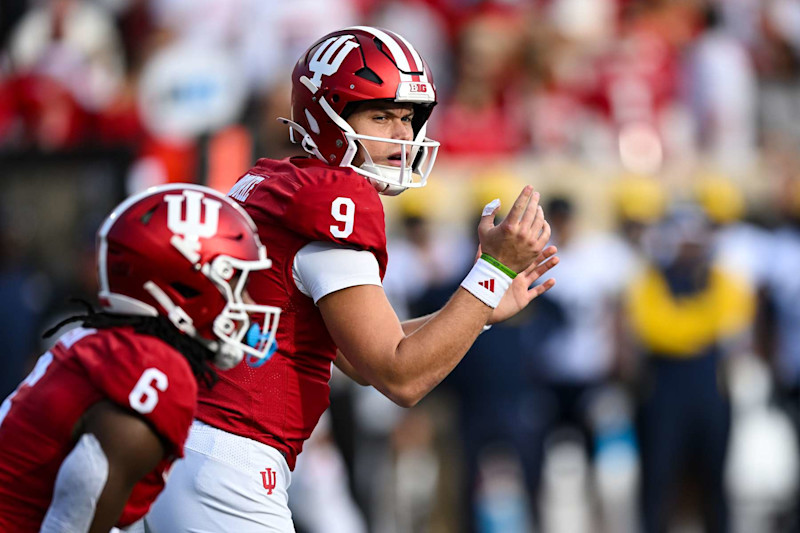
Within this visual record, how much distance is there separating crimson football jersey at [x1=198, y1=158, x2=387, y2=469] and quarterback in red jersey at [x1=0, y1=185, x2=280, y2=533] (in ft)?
0.80

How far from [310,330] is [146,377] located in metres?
0.75

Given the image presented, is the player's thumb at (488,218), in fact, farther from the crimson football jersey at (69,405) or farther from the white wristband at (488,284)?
the crimson football jersey at (69,405)

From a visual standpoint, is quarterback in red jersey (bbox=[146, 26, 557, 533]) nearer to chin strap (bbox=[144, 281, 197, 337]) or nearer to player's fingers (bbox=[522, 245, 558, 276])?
player's fingers (bbox=[522, 245, 558, 276])

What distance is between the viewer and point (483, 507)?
24.8 ft

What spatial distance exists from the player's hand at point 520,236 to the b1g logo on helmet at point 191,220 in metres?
0.79

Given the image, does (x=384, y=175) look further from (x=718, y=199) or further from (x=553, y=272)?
(x=718, y=199)

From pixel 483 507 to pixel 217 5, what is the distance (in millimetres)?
4506

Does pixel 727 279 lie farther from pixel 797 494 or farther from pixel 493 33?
pixel 493 33

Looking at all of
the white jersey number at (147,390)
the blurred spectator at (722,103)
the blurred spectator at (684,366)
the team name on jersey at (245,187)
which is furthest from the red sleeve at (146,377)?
the blurred spectator at (722,103)

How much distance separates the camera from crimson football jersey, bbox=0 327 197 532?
2.64 metres

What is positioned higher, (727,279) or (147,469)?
(147,469)

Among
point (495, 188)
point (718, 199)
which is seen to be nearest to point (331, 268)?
point (495, 188)

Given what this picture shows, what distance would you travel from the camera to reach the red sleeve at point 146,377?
8.68 feet

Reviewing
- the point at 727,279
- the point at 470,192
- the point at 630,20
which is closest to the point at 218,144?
the point at 470,192
